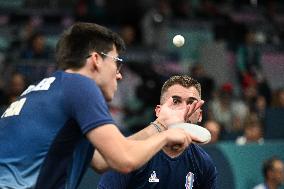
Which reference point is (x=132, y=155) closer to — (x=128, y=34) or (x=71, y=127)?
(x=71, y=127)

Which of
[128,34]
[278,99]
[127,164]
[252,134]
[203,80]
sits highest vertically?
[128,34]

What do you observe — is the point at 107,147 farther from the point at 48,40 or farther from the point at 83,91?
the point at 48,40

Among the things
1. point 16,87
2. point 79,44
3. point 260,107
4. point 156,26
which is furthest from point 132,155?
point 156,26

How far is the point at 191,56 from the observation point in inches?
635

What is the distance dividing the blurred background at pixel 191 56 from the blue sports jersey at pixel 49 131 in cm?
539

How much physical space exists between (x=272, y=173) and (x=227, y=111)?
12.8ft

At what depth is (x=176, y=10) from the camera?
55.8ft

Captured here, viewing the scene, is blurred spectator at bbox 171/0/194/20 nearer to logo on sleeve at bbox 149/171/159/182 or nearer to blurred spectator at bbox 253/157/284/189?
blurred spectator at bbox 253/157/284/189

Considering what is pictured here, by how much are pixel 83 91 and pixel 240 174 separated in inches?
216

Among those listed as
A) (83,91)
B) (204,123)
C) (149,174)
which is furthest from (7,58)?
(83,91)

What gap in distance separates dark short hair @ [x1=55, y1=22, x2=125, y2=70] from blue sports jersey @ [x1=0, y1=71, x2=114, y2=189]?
0.09 metres

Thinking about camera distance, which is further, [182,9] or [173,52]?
[182,9]

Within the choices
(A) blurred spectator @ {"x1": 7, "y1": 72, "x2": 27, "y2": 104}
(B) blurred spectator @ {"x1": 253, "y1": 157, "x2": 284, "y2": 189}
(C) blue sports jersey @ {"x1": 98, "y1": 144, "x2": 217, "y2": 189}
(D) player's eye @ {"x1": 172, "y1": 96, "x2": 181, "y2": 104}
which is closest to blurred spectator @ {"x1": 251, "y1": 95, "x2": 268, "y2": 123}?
(B) blurred spectator @ {"x1": 253, "y1": 157, "x2": 284, "y2": 189}

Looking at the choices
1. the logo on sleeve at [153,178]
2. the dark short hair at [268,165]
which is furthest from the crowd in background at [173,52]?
the logo on sleeve at [153,178]
